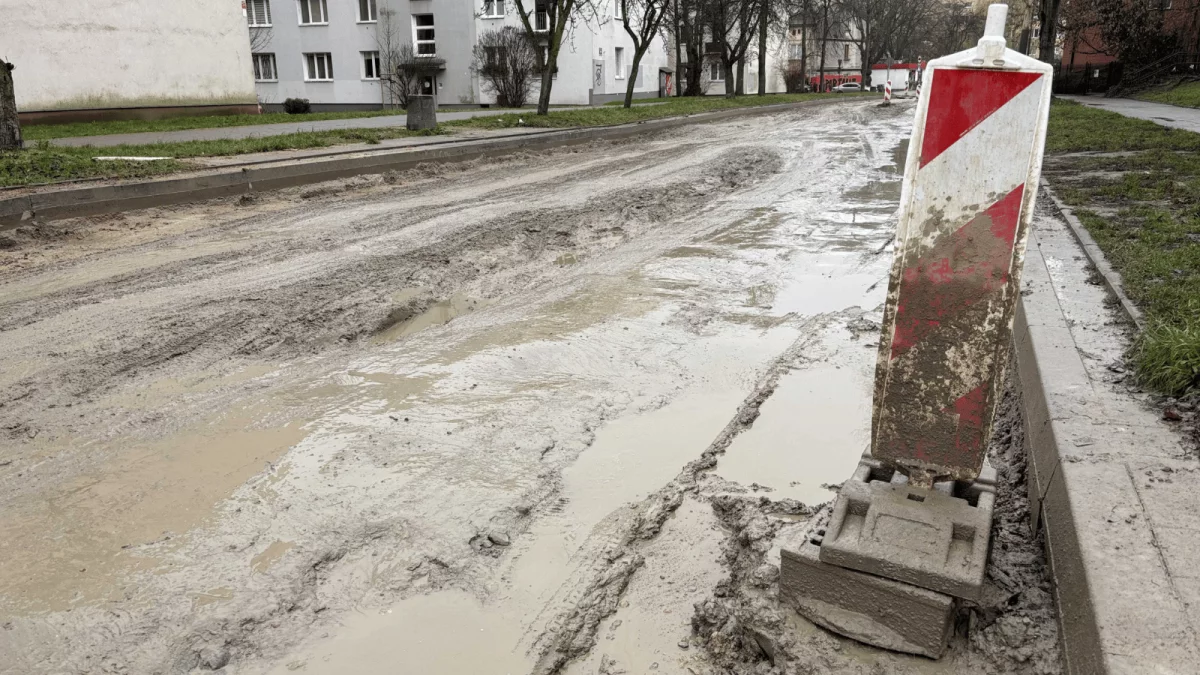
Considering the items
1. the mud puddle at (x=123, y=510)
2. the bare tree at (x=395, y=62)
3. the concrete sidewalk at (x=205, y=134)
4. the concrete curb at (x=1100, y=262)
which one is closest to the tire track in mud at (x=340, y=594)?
the mud puddle at (x=123, y=510)

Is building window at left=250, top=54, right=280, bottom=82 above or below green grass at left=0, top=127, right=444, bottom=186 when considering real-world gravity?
above

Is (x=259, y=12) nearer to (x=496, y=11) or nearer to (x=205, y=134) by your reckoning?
(x=496, y=11)

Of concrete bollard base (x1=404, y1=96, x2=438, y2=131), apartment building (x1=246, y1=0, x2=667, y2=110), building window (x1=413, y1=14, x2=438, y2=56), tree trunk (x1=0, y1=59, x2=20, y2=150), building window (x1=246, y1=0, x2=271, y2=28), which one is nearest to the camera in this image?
tree trunk (x1=0, y1=59, x2=20, y2=150)

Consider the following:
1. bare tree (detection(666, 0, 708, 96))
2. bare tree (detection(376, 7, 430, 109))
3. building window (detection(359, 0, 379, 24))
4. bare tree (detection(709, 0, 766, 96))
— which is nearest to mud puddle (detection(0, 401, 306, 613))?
bare tree (detection(376, 7, 430, 109))

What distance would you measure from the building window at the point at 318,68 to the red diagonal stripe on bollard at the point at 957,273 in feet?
151

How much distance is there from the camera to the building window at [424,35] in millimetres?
40906

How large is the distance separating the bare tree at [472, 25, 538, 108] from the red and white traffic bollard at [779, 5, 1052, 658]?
36.5 metres

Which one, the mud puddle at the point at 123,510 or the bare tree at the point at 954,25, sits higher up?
the bare tree at the point at 954,25

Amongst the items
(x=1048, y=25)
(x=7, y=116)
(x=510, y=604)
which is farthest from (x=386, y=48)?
(x=510, y=604)

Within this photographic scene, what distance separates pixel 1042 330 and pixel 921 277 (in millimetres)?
2427

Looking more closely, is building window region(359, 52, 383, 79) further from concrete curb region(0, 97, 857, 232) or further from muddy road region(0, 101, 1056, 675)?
muddy road region(0, 101, 1056, 675)

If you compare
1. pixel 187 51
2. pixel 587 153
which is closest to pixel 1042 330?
pixel 587 153

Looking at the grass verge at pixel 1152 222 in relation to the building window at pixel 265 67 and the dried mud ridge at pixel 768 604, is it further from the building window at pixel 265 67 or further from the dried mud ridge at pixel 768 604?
the building window at pixel 265 67

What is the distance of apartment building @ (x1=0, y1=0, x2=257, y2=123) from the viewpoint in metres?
21.8
